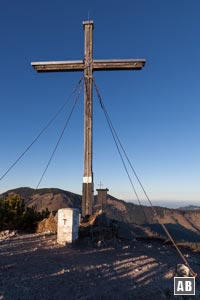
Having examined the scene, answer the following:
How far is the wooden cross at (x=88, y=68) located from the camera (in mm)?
13695

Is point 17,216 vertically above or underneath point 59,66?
underneath

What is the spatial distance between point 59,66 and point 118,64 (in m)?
2.47

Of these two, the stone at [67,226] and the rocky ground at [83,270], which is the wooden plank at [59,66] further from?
the rocky ground at [83,270]

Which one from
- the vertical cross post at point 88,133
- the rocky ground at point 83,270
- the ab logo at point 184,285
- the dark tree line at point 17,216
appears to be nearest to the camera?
the rocky ground at point 83,270

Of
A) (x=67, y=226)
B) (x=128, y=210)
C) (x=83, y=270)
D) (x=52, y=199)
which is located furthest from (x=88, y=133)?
(x=128, y=210)

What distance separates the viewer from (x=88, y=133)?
1381 centimetres

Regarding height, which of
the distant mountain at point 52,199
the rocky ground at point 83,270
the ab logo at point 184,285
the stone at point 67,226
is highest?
the distant mountain at point 52,199

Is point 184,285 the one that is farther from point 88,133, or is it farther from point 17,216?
point 17,216

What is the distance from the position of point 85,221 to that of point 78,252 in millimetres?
2688

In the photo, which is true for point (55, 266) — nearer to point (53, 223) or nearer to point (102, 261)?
point (102, 261)

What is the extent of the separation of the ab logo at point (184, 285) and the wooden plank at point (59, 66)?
360 inches

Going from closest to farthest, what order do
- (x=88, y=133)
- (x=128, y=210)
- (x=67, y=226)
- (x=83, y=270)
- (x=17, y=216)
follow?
1. (x=83, y=270)
2. (x=67, y=226)
3. (x=88, y=133)
4. (x=17, y=216)
5. (x=128, y=210)

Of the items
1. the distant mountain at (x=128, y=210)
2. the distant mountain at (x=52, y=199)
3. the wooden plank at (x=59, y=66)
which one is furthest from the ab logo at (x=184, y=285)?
the distant mountain at (x=52, y=199)

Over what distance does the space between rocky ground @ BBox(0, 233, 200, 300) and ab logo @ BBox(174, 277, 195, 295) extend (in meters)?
0.15
